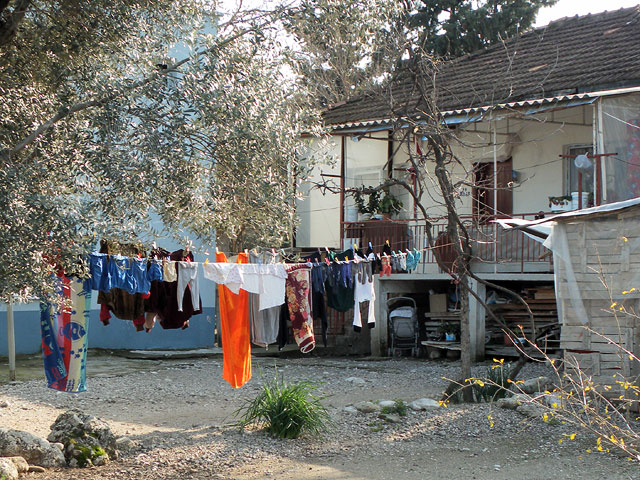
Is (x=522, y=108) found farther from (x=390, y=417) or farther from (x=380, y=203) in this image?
(x=390, y=417)

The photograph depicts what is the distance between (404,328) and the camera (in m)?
15.1

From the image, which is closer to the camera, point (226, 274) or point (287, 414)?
point (287, 414)

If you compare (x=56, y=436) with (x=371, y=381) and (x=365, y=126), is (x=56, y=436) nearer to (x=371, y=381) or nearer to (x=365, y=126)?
(x=371, y=381)

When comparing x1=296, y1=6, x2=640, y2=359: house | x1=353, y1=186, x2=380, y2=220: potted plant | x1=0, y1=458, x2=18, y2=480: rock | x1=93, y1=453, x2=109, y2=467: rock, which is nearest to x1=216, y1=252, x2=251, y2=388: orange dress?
x1=93, y1=453, x2=109, y2=467: rock

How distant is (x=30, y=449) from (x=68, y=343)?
115 centimetres

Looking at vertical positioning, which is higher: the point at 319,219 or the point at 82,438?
the point at 319,219

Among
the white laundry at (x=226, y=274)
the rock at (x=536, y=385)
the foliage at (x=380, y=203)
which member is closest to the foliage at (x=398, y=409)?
the rock at (x=536, y=385)

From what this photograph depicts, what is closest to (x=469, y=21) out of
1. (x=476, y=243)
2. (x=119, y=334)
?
(x=476, y=243)

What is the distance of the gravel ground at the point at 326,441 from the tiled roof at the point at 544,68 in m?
5.61

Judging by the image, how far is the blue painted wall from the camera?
51.0 ft

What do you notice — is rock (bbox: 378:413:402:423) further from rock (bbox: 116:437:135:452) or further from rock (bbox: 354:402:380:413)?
rock (bbox: 116:437:135:452)

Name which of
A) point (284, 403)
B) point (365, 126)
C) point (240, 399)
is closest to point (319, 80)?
point (365, 126)

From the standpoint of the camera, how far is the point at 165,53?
6.82 m

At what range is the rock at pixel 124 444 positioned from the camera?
7750 millimetres
